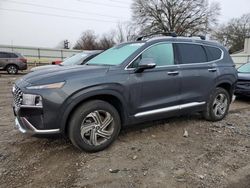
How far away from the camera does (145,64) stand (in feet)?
14.2

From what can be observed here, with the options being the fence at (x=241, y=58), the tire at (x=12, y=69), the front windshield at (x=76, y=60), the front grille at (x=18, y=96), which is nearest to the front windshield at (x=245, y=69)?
the front windshield at (x=76, y=60)

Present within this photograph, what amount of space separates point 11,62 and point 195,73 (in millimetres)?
17225

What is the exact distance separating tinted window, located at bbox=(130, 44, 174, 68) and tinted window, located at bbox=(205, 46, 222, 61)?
3.67ft

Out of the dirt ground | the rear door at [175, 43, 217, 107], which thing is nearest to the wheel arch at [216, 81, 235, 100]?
the rear door at [175, 43, 217, 107]

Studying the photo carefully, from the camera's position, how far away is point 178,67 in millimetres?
4992

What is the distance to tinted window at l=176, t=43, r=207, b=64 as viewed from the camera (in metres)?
5.20

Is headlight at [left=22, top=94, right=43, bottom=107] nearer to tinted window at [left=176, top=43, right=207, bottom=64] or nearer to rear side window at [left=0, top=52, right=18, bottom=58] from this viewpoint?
tinted window at [left=176, top=43, right=207, bottom=64]

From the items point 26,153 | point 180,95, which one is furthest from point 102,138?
point 180,95

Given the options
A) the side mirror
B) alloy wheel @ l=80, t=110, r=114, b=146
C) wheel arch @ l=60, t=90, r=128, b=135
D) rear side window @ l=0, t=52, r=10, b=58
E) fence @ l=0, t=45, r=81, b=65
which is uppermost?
fence @ l=0, t=45, r=81, b=65

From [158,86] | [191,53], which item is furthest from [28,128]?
[191,53]

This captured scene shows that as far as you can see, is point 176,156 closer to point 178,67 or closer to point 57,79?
point 178,67

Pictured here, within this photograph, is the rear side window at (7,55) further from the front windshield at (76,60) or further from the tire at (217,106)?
the tire at (217,106)

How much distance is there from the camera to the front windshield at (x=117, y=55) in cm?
460

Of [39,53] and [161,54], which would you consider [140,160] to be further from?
[39,53]
